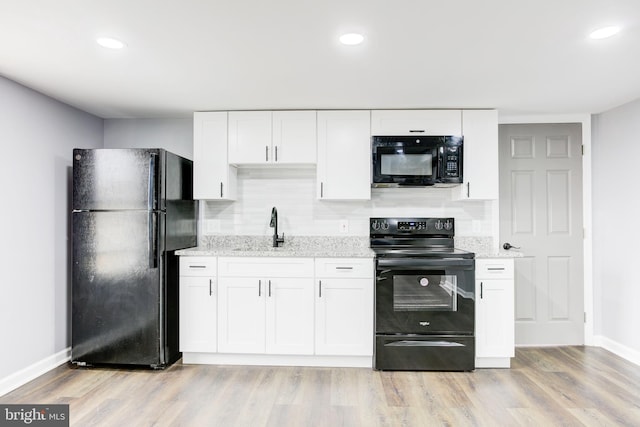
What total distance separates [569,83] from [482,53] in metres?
0.97

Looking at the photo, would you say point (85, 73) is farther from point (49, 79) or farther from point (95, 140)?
point (95, 140)

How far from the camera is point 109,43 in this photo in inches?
86.7

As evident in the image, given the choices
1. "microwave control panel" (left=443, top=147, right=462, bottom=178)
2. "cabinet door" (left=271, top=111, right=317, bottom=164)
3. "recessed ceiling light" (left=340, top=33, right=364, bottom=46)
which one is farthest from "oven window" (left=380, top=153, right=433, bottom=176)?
"recessed ceiling light" (left=340, top=33, right=364, bottom=46)

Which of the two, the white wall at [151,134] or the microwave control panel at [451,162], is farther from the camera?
the white wall at [151,134]

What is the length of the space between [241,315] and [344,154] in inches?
63.8

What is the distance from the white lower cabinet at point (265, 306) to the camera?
3.19 meters

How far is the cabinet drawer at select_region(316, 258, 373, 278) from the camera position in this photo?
318 cm

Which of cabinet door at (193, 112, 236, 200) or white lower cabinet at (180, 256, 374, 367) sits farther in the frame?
cabinet door at (193, 112, 236, 200)

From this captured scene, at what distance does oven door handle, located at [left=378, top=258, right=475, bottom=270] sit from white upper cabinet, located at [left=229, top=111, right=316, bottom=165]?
1.12 m

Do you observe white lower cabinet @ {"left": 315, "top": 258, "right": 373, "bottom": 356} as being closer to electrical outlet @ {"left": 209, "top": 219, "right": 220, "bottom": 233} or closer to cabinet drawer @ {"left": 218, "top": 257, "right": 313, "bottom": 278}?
cabinet drawer @ {"left": 218, "top": 257, "right": 313, "bottom": 278}

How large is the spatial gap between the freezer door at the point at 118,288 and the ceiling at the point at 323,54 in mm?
1045

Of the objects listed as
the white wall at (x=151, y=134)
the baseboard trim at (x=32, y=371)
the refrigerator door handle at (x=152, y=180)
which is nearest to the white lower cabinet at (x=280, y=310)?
the refrigerator door handle at (x=152, y=180)

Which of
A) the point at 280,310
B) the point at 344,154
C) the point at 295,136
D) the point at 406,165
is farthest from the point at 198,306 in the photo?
the point at 406,165

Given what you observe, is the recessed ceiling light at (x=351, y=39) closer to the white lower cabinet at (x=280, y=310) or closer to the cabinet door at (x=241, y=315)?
the white lower cabinet at (x=280, y=310)
